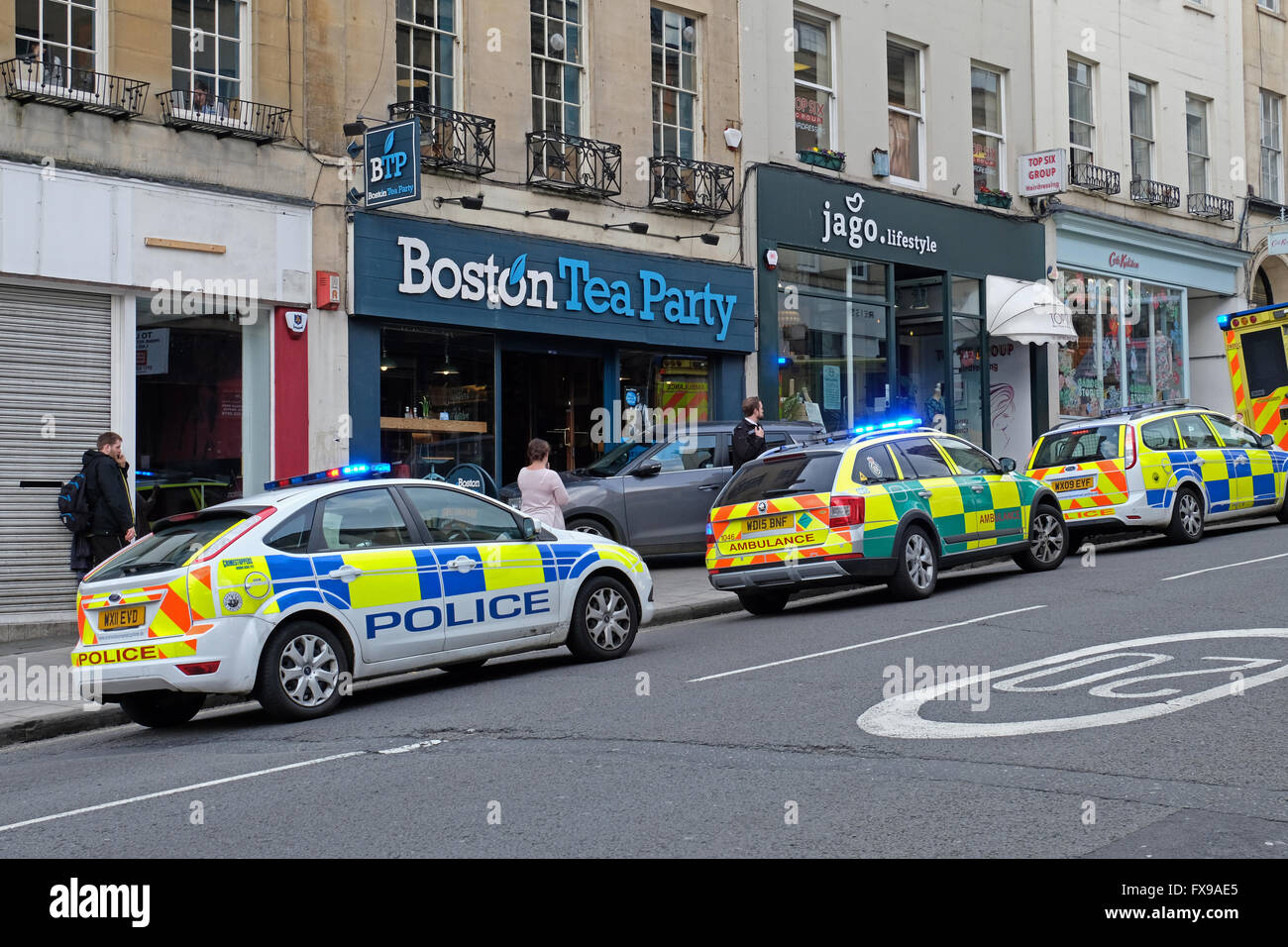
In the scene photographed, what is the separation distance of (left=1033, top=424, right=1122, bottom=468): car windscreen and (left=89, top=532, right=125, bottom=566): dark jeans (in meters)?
10.9

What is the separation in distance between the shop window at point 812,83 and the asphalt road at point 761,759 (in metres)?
13.6

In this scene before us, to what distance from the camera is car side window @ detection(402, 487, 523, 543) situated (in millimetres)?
10438

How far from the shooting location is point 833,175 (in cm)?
2378

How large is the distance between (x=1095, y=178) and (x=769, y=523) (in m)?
17.9

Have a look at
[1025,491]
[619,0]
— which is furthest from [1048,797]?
[619,0]

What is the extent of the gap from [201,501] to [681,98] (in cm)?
981

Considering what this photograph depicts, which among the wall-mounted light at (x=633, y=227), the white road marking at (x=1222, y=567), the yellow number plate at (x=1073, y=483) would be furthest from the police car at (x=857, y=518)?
the wall-mounted light at (x=633, y=227)

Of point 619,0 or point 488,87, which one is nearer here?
point 488,87

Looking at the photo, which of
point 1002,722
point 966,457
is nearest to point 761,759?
point 1002,722

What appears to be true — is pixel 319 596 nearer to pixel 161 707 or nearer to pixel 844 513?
pixel 161 707

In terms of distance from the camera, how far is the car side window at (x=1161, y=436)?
57.9ft

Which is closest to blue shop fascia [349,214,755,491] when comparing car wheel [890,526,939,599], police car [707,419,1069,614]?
police car [707,419,1069,614]

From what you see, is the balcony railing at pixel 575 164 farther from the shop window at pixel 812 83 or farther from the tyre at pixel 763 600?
the tyre at pixel 763 600
